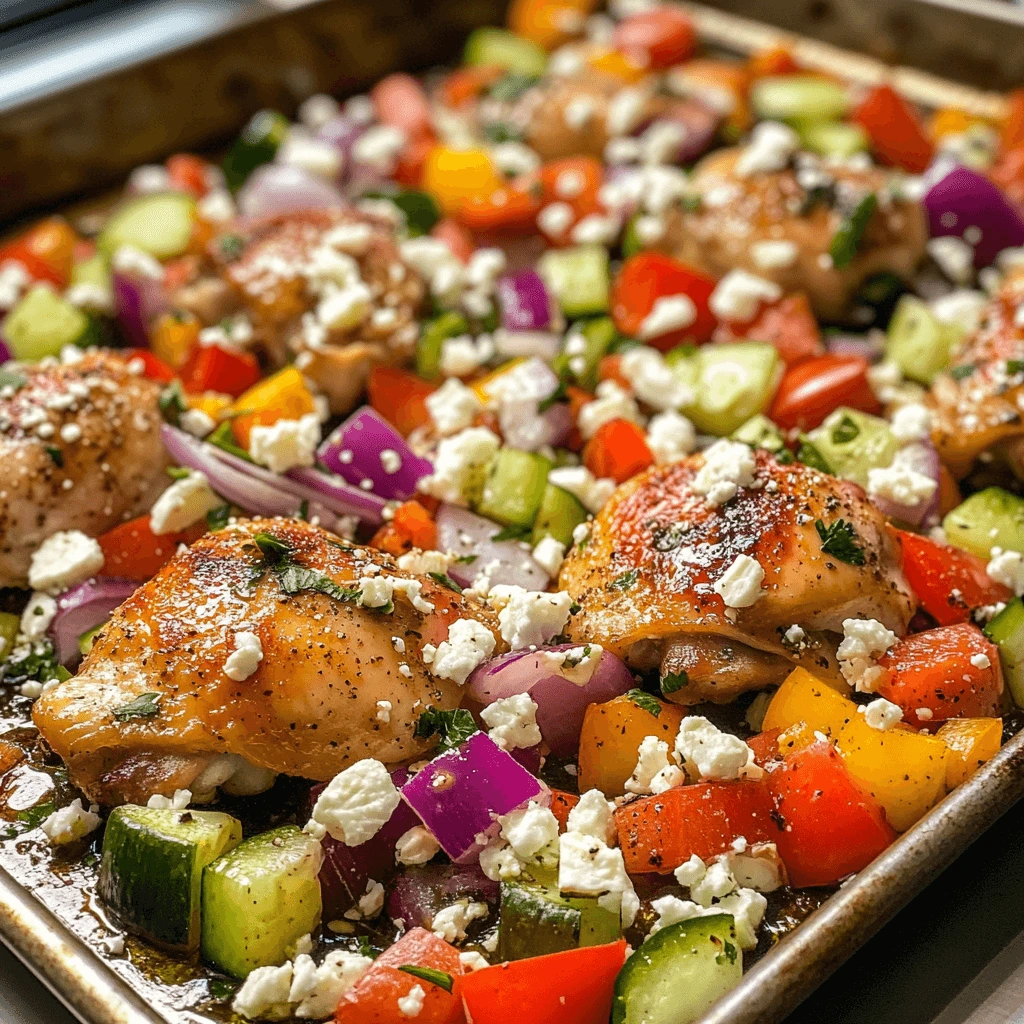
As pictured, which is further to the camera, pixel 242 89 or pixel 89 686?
pixel 242 89

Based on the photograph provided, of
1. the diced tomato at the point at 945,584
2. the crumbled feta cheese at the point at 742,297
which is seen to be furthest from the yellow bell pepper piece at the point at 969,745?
the crumbled feta cheese at the point at 742,297

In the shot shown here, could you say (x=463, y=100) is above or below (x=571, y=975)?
above

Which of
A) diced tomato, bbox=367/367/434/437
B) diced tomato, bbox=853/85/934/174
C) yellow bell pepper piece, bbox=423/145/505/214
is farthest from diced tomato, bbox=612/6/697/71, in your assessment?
diced tomato, bbox=367/367/434/437

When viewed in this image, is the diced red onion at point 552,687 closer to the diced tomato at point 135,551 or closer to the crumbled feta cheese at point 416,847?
the crumbled feta cheese at point 416,847

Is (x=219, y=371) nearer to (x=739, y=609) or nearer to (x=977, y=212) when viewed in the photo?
(x=739, y=609)

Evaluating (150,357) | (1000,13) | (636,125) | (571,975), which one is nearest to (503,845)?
(571,975)

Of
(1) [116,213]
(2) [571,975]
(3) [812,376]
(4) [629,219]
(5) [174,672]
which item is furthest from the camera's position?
(1) [116,213]

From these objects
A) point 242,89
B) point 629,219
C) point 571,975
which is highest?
point 242,89

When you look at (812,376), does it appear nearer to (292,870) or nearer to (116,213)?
(292,870)
